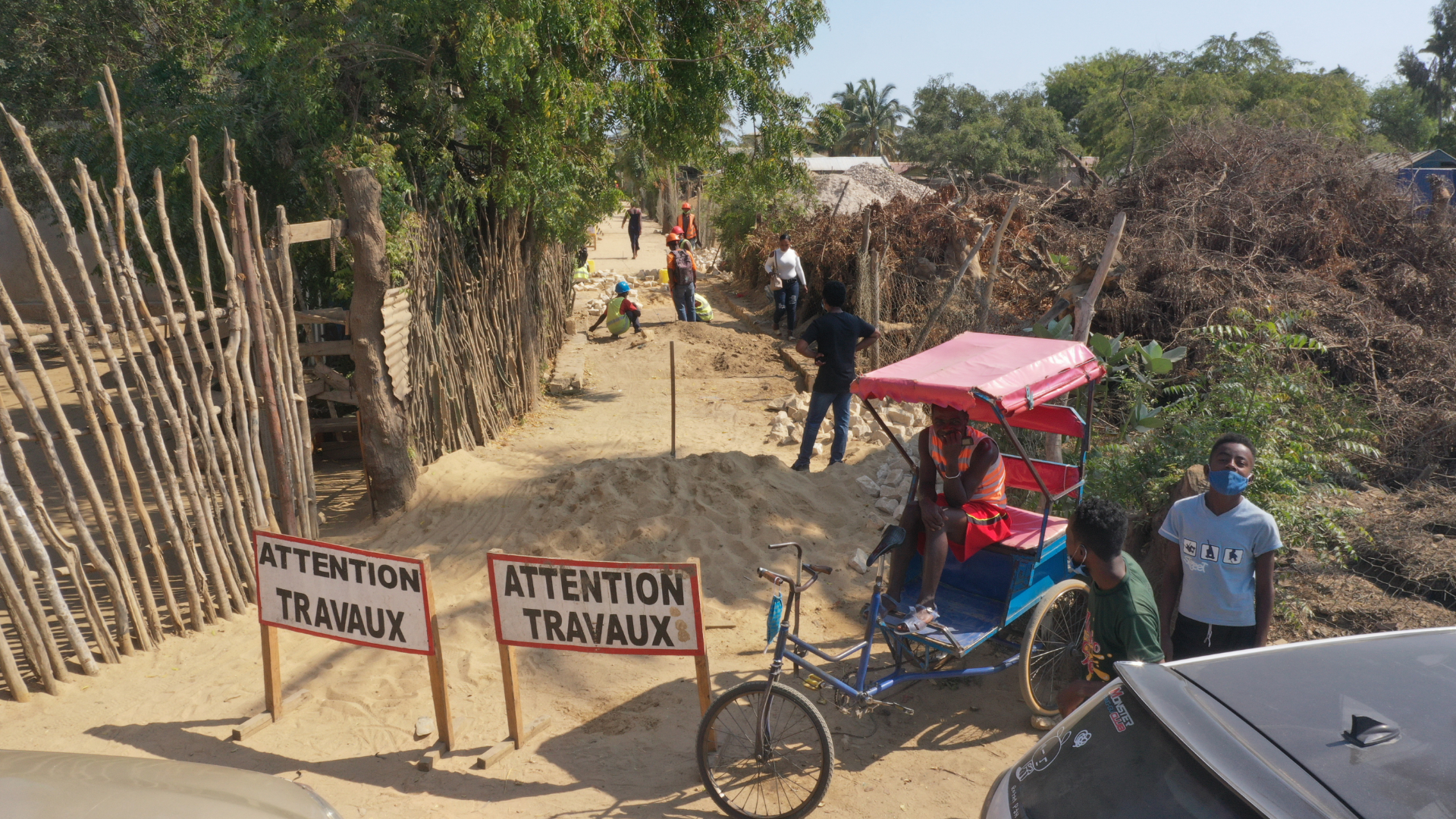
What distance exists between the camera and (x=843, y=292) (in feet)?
25.1

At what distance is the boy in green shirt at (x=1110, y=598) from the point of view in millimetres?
3582

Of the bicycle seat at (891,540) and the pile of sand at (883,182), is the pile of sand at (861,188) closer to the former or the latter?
the pile of sand at (883,182)

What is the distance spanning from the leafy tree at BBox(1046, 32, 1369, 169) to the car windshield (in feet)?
64.2

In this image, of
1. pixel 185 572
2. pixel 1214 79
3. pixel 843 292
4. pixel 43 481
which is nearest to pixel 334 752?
pixel 185 572

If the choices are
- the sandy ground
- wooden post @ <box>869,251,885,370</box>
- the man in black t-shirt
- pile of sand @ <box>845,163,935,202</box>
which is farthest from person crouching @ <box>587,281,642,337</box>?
pile of sand @ <box>845,163,935,202</box>

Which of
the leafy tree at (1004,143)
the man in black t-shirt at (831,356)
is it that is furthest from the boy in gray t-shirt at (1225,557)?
the leafy tree at (1004,143)

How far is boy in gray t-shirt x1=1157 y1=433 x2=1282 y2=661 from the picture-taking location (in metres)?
3.61

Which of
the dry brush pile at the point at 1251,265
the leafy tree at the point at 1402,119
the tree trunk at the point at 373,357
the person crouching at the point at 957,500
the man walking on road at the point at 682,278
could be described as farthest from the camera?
the leafy tree at the point at 1402,119

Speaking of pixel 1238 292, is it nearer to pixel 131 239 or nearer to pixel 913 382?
pixel 913 382

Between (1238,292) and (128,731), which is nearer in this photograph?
(128,731)

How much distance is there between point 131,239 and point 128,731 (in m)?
7.10

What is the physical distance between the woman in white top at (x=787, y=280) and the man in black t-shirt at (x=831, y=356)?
628 cm

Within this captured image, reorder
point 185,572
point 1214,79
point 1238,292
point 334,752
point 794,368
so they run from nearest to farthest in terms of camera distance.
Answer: point 334,752
point 185,572
point 1238,292
point 794,368
point 1214,79

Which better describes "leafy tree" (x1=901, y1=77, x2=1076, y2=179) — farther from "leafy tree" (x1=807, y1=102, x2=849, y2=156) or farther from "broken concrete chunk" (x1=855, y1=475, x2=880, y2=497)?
"broken concrete chunk" (x1=855, y1=475, x2=880, y2=497)
